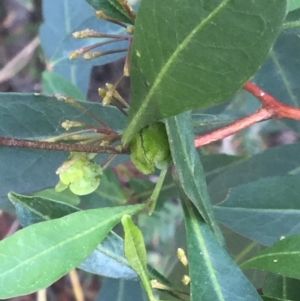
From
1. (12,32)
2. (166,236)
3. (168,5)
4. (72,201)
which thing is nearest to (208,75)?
(168,5)

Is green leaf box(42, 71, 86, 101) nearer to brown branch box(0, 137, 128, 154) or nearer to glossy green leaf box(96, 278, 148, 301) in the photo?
glossy green leaf box(96, 278, 148, 301)

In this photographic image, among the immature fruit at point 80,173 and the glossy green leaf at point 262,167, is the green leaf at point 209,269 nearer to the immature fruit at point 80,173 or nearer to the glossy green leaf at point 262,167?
the immature fruit at point 80,173

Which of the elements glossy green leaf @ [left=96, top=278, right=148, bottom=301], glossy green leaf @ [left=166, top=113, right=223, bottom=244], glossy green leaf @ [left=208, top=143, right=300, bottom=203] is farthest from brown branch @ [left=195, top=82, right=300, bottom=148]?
glossy green leaf @ [left=96, top=278, right=148, bottom=301]

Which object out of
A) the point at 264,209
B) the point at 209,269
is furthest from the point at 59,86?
the point at 209,269

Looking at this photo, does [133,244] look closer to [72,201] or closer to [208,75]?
[208,75]

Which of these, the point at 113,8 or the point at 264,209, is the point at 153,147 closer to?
the point at 113,8

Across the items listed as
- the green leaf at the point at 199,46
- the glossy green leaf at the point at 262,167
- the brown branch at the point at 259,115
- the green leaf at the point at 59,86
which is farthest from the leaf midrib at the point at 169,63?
the green leaf at the point at 59,86
